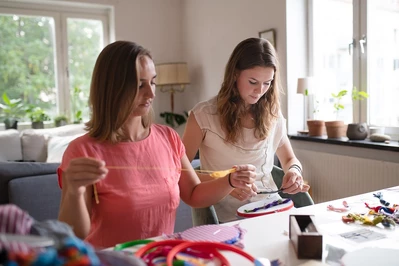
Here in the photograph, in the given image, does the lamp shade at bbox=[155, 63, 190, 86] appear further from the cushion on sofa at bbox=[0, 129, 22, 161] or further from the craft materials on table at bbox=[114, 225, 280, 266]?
the craft materials on table at bbox=[114, 225, 280, 266]

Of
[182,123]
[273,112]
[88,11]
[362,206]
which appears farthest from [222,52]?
[362,206]

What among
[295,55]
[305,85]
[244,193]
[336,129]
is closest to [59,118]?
[295,55]

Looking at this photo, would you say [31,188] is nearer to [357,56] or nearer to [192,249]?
[192,249]

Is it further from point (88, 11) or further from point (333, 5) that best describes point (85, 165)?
point (88, 11)

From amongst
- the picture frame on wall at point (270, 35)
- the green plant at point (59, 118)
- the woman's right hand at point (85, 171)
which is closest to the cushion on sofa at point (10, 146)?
the green plant at point (59, 118)

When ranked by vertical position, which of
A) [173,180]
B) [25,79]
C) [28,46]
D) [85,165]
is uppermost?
[28,46]

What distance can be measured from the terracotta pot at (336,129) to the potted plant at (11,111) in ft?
11.6

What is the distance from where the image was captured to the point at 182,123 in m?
5.21

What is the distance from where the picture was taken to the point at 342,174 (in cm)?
283

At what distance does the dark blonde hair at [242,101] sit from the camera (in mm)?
1570

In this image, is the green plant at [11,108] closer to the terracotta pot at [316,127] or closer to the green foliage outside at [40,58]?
the green foliage outside at [40,58]

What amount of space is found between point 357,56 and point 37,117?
3638 millimetres

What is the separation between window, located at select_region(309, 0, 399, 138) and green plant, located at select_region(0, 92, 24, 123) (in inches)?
135

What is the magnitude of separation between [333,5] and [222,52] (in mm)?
1385
